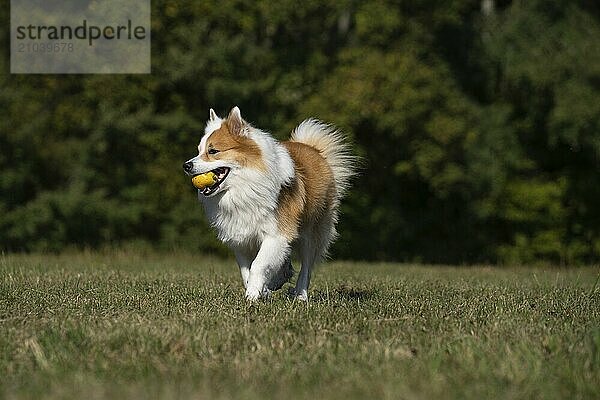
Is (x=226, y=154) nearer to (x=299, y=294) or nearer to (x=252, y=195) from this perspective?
(x=252, y=195)

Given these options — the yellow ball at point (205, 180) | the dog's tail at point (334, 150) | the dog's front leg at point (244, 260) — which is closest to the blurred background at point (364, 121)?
the dog's tail at point (334, 150)

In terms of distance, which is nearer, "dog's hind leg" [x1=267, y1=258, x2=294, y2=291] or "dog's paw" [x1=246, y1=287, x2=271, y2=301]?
"dog's paw" [x1=246, y1=287, x2=271, y2=301]

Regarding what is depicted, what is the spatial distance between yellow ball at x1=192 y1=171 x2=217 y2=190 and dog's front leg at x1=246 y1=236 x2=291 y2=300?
0.65 m

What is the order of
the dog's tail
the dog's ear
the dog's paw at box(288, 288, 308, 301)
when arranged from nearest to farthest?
the dog's ear < the dog's paw at box(288, 288, 308, 301) < the dog's tail

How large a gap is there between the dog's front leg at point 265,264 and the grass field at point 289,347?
0.91 ft

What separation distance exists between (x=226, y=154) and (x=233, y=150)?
0.23ft

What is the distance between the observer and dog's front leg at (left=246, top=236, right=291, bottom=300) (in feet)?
26.5

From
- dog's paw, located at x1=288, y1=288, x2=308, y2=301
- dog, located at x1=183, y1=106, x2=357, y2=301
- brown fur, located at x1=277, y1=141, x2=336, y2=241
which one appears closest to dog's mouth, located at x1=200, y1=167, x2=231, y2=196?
dog, located at x1=183, y1=106, x2=357, y2=301

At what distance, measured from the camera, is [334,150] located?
9656 millimetres

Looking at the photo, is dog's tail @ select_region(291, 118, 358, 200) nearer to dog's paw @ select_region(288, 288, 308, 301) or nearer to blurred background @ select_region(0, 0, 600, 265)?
dog's paw @ select_region(288, 288, 308, 301)

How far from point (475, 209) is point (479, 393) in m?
21.2

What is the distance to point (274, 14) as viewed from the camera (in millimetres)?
25078

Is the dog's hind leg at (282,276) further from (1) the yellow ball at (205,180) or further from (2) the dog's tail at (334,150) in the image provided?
(1) the yellow ball at (205,180)

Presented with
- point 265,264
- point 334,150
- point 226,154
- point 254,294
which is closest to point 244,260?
point 265,264
